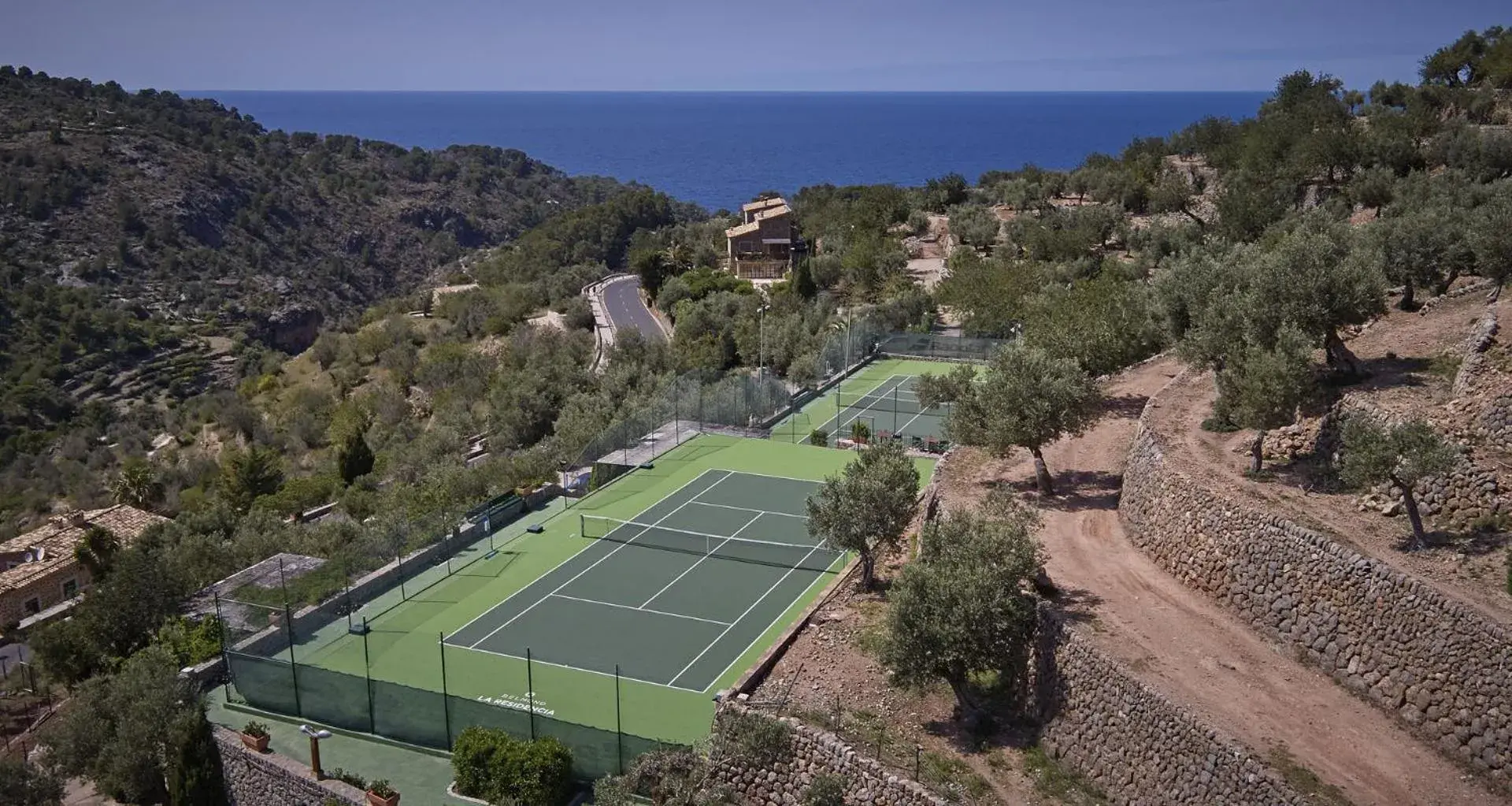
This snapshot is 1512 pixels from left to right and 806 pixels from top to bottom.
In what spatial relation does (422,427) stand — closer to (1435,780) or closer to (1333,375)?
(1333,375)

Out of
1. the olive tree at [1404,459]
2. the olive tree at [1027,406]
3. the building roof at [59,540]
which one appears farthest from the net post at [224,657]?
the olive tree at [1404,459]

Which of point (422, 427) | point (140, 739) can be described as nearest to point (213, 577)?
point (140, 739)

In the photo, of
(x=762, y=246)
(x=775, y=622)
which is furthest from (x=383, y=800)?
(x=762, y=246)

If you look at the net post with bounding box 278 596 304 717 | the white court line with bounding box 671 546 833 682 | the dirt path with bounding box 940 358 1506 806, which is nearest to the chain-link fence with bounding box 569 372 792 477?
the white court line with bounding box 671 546 833 682

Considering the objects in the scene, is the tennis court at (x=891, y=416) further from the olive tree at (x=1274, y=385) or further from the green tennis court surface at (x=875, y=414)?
the olive tree at (x=1274, y=385)

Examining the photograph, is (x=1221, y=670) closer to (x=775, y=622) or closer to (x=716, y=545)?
(x=775, y=622)

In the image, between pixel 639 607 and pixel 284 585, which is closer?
pixel 284 585
